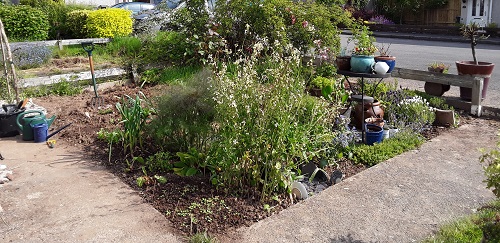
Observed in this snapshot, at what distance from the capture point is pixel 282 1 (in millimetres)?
9391

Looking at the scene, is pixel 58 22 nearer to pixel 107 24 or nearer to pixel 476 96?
pixel 107 24

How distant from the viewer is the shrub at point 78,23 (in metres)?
14.7

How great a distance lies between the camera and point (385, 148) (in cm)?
586

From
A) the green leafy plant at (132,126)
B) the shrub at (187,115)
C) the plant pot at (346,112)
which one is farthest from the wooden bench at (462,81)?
the green leafy plant at (132,126)

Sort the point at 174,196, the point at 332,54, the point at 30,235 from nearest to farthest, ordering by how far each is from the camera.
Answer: the point at 30,235 < the point at 174,196 < the point at 332,54

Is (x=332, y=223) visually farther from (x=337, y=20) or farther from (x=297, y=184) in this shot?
(x=337, y=20)

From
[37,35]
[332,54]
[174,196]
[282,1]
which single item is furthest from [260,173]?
[37,35]

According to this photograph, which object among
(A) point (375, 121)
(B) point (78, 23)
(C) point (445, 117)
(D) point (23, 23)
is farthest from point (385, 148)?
(D) point (23, 23)

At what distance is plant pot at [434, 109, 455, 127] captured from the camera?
6938 millimetres

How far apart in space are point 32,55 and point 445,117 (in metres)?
9.19

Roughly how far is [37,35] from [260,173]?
12.5 metres

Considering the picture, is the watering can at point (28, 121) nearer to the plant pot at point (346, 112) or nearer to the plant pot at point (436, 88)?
the plant pot at point (346, 112)

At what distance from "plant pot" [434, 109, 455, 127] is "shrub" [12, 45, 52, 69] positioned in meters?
8.73

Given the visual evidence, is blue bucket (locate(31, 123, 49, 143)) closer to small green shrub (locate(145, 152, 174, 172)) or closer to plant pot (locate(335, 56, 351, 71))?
small green shrub (locate(145, 152, 174, 172))
